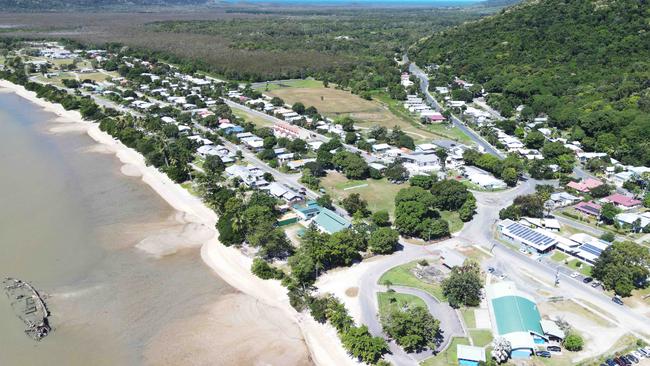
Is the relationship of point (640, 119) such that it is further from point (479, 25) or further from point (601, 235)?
point (479, 25)

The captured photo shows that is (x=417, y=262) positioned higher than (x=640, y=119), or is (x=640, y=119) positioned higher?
(x=640, y=119)

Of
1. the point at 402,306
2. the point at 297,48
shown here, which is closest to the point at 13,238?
the point at 402,306

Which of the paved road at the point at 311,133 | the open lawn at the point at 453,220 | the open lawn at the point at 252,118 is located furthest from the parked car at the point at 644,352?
the open lawn at the point at 252,118

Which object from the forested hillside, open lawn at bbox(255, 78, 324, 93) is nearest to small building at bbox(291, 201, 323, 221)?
the forested hillside

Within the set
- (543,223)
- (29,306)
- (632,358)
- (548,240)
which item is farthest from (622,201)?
(29,306)

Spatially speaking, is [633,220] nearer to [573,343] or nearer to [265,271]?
[573,343]
